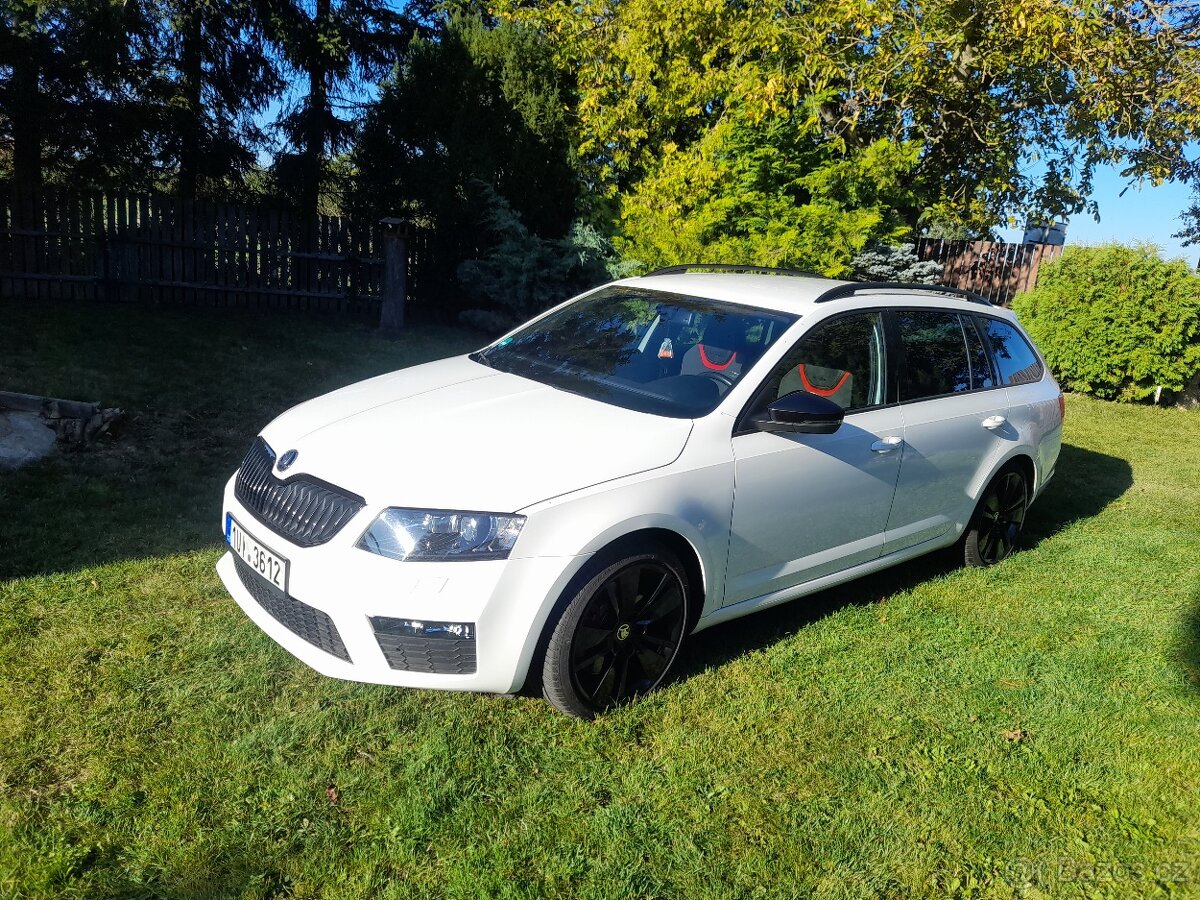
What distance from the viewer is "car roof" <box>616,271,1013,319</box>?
13.5ft

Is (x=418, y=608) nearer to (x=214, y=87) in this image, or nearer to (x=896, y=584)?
(x=896, y=584)

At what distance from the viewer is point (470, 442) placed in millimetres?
3268

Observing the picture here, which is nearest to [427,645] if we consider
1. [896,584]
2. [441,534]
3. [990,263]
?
[441,534]

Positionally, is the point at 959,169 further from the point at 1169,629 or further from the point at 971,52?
the point at 1169,629

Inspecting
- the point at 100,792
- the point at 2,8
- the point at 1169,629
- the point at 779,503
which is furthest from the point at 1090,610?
the point at 2,8

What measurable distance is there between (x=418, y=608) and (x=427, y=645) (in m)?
0.15

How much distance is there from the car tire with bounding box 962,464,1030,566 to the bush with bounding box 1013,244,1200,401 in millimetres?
7283

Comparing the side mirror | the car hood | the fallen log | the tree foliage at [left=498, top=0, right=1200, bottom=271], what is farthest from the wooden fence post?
the side mirror

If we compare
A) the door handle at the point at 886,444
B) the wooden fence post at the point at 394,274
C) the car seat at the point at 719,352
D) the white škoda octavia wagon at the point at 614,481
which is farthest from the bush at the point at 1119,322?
the car seat at the point at 719,352

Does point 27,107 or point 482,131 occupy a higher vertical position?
point 482,131

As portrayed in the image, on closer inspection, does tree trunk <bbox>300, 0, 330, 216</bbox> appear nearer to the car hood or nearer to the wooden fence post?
the wooden fence post

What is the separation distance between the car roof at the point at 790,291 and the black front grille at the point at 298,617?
2365 mm

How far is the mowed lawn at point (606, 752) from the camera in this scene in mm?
2598

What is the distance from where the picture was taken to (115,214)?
35.9 ft
